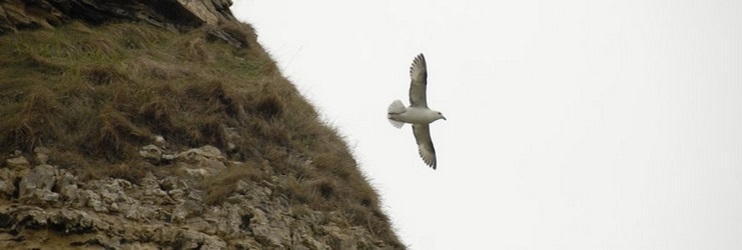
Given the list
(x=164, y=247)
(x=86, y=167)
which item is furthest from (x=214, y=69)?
(x=164, y=247)

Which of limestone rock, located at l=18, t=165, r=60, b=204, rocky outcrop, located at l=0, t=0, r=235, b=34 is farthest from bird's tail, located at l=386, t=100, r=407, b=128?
limestone rock, located at l=18, t=165, r=60, b=204

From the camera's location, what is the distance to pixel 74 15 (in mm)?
12805

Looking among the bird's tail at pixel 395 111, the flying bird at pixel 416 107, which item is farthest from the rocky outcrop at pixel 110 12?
the flying bird at pixel 416 107

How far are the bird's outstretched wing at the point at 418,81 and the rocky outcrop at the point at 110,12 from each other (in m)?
3.29

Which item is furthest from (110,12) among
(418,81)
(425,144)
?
(425,144)

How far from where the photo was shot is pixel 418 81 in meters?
14.5

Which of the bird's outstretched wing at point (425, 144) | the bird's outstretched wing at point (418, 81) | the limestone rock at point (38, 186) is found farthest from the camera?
the bird's outstretched wing at point (425, 144)

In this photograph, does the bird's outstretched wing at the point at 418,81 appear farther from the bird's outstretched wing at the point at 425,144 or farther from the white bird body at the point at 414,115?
the bird's outstretched wing at the point at 425,144

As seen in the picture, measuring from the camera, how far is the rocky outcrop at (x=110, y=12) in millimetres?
11953

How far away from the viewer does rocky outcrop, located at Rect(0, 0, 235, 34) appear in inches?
471

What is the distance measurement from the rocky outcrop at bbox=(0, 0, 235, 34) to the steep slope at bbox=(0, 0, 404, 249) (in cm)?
2

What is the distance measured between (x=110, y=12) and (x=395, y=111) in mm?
4597

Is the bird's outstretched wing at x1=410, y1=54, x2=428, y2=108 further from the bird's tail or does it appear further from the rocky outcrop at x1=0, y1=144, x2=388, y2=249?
the rocky outcrop at x1=0, y1=144, x2=388, y2=249

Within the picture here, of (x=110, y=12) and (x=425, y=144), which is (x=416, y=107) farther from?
(x=110, y=12)
